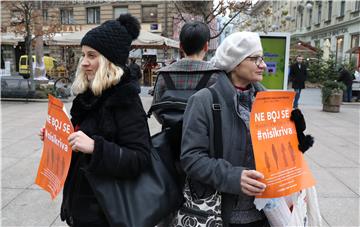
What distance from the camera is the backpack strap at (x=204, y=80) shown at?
8.39ft

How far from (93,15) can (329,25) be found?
24410 mm

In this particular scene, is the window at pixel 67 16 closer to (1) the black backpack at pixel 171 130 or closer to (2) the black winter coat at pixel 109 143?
(1) the black backpack at pixel 171 130

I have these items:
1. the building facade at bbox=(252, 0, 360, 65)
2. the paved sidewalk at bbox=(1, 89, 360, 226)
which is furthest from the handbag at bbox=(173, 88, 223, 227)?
the building facade at bbox=(252, 0, 360, 65)

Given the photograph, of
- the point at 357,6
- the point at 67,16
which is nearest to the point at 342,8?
the point at 357,6

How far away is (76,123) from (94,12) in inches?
1253

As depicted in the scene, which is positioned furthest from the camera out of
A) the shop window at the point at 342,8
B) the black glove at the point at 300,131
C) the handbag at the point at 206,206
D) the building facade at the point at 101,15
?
the shop window at the point at 342,8

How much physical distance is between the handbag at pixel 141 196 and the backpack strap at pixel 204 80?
32.3 inches

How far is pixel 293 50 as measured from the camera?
25.5m

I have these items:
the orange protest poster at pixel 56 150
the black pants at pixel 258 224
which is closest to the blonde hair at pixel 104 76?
the orange protest poster at pixel 56 150

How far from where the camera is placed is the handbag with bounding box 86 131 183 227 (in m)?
1.73

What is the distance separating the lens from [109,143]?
1.77 meters

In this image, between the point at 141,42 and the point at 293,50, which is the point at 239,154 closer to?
the point at 141,42

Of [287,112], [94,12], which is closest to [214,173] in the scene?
[287,112]

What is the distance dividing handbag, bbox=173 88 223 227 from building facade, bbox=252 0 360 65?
2312 centimetres
